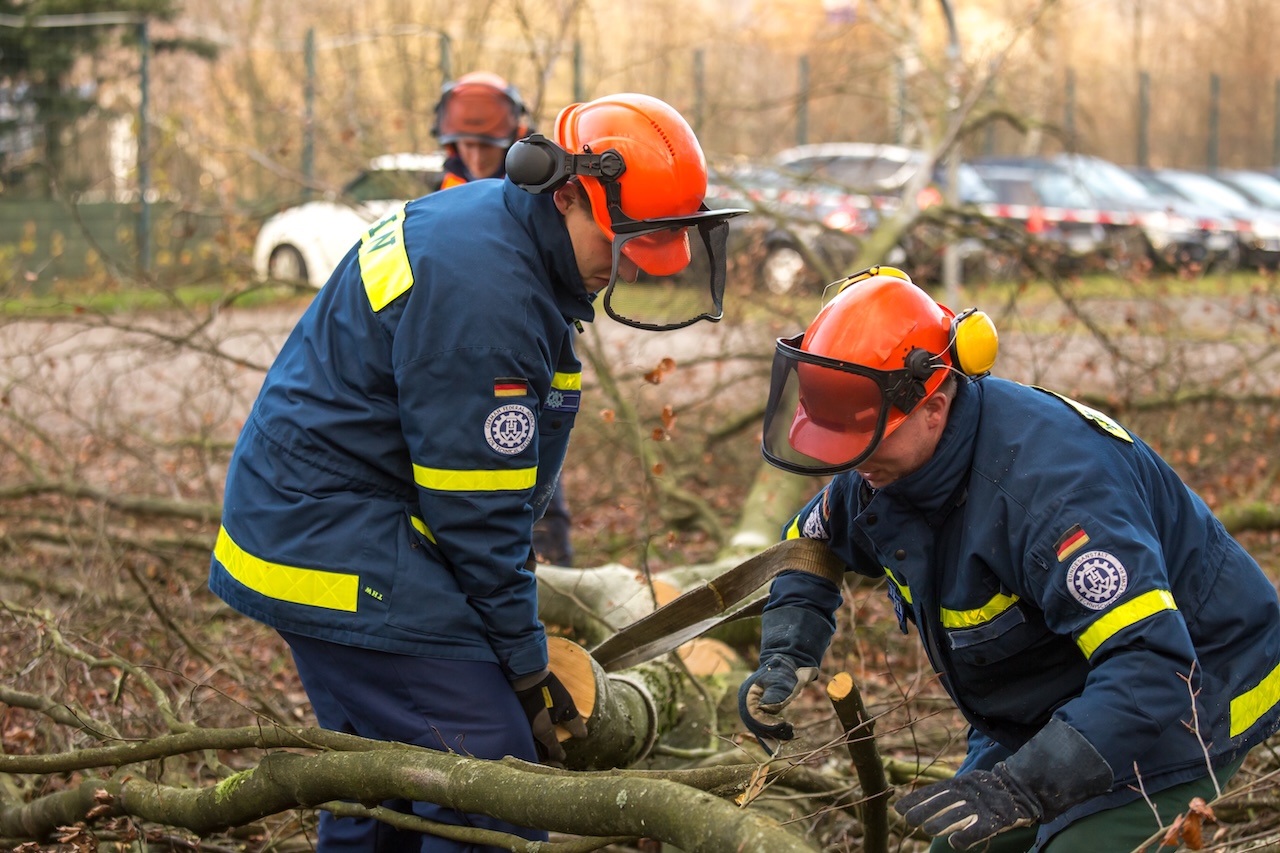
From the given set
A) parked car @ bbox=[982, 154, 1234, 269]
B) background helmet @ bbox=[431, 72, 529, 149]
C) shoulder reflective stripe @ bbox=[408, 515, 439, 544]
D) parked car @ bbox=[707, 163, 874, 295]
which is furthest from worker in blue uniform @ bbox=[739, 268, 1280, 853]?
parked car @ bbox=[982, 154, 1234, 269]

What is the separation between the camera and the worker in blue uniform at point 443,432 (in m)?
2.42

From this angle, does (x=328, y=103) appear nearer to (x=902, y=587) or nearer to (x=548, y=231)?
(x=548, y=231)

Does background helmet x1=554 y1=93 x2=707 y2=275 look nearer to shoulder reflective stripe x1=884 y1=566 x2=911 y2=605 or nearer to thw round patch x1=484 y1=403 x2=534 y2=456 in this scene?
thw round patch x1=484 y1=403 x2=534 y2=456

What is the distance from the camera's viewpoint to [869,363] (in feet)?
7.46

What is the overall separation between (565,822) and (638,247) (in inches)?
46.1

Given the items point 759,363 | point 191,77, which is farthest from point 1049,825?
point 191,77

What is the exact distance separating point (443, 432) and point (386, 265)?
0.39 meters

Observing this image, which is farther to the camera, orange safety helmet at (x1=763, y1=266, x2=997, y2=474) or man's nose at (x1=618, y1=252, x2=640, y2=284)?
man's nose at (x1=618, y1=252, x2=640, y2=284)

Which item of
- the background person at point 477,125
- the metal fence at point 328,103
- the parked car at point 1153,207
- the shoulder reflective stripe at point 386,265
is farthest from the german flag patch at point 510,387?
the parked car at point 1153,207

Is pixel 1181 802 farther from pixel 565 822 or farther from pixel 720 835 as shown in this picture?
pixel 565 822

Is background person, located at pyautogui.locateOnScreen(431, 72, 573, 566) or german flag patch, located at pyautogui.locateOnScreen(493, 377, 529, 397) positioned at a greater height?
background person, located at pyautogui.locateOnScreen(431, 72, 573, 566)

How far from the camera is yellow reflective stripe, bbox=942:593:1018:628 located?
2.27 m

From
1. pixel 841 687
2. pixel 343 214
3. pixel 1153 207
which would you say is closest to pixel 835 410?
pixel 841 687

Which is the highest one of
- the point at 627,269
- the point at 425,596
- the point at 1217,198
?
the point at 627,269
